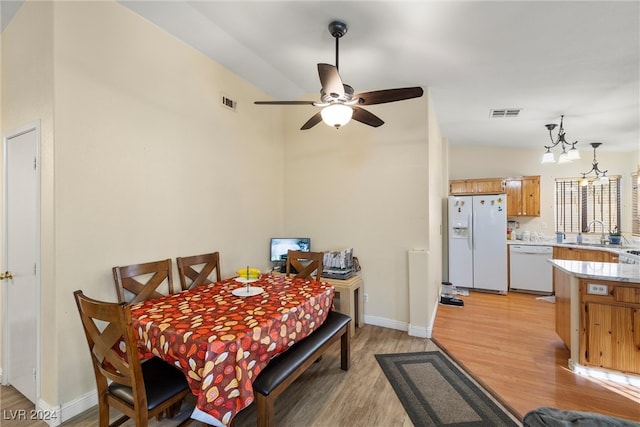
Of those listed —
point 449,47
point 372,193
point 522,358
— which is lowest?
point 522,358

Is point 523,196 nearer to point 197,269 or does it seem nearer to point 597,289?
point 597,289

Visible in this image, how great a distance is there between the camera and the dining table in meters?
1.43

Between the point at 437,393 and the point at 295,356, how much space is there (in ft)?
4.07

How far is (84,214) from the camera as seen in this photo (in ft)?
6.84

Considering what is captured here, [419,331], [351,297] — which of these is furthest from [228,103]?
[419,331]

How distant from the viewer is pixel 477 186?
5.63m

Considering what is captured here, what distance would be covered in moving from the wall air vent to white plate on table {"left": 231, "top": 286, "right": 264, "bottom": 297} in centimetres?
212

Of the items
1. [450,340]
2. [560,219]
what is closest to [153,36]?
[450,340]

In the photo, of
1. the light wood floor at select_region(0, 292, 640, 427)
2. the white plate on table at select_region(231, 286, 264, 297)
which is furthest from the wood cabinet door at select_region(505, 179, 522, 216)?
the white plate on table at select_region(231, 286, 264, 297)

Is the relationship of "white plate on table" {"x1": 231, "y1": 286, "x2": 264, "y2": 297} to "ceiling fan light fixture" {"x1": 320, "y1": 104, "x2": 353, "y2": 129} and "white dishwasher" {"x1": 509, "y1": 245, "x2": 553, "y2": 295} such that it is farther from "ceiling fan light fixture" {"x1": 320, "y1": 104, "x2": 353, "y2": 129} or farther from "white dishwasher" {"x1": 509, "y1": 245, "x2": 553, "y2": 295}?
"white dishwasher" {"x1": 509, "y1": 245, "x2": 553, "y2": 295}

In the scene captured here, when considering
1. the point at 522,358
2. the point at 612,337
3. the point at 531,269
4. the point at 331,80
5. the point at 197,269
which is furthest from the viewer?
the point at 531,269

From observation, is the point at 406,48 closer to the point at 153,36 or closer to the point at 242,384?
the point at 153,36

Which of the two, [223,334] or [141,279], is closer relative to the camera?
[223,334]

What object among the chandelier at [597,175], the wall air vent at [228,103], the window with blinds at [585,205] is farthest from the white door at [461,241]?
the wall air vent at [228,103]
